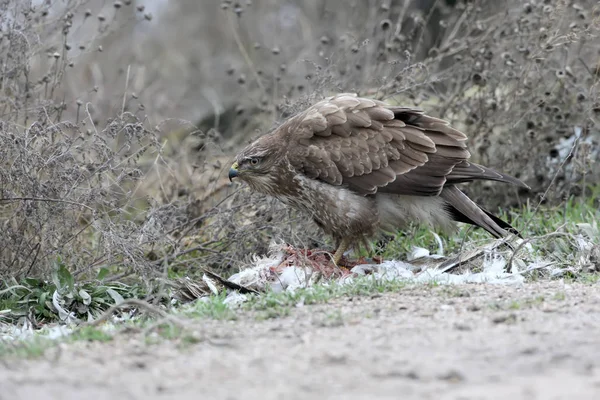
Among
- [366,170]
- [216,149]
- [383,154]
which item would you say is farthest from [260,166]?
[216,149]

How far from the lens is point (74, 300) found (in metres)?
5.87

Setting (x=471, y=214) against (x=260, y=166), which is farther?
(x=260, y=166)

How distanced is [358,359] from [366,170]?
8.81 feet

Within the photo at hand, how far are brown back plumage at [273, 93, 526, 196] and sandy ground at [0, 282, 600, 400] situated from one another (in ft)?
5.09

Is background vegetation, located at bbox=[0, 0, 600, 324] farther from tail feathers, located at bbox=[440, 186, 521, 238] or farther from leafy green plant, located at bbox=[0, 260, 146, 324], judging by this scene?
tail feathers, located at bbox=[440, 186, 521, 238]

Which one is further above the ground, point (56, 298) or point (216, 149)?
point (216, 149)

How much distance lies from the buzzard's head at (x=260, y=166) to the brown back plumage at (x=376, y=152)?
0.15 metres

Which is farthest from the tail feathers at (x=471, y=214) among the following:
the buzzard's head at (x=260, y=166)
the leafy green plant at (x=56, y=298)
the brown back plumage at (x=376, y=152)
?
the leafy green plant at (x=56, y=298)

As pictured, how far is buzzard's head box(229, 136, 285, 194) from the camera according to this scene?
629 centimetres

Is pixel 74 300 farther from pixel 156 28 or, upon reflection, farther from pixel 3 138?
A: pixel 156 28

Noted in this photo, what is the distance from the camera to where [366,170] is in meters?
6.09

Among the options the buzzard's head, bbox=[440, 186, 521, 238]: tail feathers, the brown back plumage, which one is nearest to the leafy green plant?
the buzzard's head

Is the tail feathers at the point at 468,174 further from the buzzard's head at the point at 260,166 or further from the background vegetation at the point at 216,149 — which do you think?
Answer: the buzzard's head at the point at 260,166

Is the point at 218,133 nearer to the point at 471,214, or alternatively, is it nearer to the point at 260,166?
the point at 260,166
